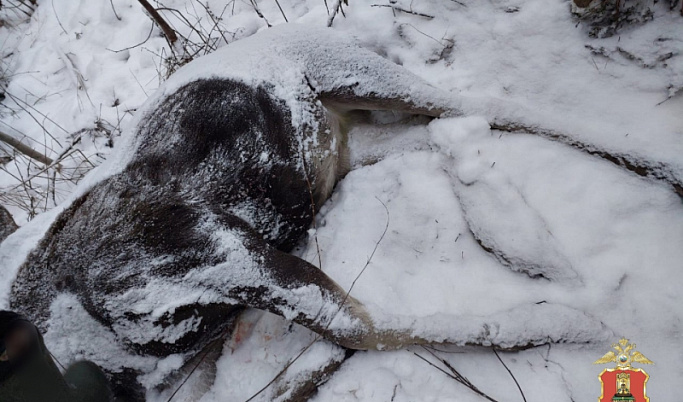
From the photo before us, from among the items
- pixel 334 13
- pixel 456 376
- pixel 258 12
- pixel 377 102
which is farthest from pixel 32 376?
pixel 258 12

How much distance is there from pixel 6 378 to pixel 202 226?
88 centimetres

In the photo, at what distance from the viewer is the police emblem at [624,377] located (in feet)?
5.32

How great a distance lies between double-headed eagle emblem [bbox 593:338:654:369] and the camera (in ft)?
5.49

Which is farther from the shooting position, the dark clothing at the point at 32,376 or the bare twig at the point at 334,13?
the bare twig at the point at 334,13

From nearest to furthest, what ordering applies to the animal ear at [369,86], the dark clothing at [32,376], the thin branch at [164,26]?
the dark clothing at [32,376], the animal ear at [369,86], the thin branch at [164,26]

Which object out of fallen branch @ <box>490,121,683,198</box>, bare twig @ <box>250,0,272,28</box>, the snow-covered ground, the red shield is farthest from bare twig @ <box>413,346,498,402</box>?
bare twig @ <box>250,0,272,28</box>

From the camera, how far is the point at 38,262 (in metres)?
2.00

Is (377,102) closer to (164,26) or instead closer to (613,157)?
(613,157)

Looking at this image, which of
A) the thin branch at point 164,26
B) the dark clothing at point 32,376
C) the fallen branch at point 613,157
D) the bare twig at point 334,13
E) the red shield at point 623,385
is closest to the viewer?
the dark clothing at point 32,376

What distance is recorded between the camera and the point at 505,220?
208 cm

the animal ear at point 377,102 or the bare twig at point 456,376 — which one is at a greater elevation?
the animal ear at point 377,102

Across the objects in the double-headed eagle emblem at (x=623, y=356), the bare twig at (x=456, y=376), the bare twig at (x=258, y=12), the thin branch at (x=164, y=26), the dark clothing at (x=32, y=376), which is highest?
the thin branch at (x=164, y=26)

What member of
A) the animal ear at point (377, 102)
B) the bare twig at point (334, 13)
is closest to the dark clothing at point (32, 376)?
the animal ear at point (377, 102)

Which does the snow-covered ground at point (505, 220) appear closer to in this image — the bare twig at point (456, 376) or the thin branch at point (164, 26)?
the bare twig at point (456, 376)
